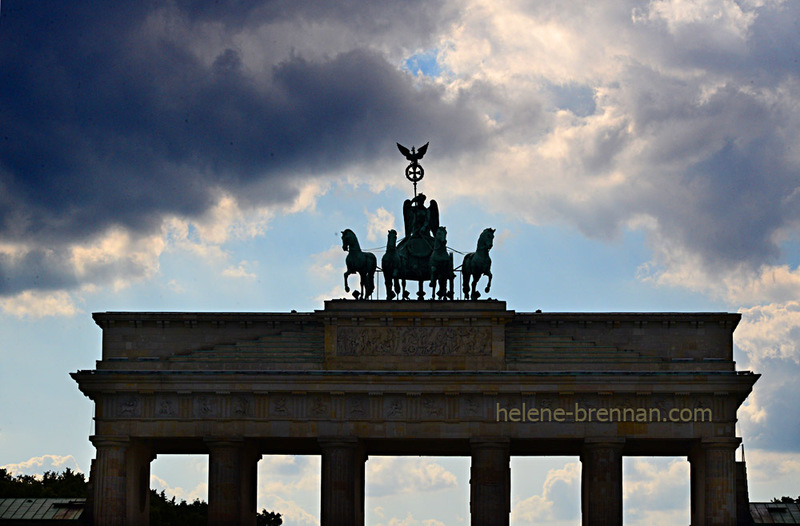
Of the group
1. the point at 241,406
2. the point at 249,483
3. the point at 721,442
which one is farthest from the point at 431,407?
the point at 721,442

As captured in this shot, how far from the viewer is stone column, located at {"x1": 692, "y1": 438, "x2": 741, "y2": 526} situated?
98.0 meters

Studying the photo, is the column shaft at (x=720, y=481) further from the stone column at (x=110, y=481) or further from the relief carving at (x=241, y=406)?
the stone column at (x=110, y=481)

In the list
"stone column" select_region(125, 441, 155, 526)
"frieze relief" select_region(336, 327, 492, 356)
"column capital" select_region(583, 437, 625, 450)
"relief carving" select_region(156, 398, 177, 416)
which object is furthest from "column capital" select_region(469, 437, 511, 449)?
"stone column" select_region(125, 441, 155, 526)

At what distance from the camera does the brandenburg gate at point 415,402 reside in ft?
A: 324

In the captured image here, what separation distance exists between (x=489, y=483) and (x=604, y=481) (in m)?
6.20

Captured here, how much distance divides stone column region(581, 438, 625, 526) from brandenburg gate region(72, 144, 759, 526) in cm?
8

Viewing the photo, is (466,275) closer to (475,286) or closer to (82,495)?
(475,286)

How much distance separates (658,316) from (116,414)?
3081 cm

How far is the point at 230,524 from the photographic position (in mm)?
98500

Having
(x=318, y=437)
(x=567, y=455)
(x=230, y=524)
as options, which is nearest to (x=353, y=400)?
(x=318, y=437)

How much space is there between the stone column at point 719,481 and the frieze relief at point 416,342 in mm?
13207

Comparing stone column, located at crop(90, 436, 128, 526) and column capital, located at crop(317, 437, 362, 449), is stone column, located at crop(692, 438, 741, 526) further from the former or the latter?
stone column, located at crop(90, 436, 128, 526)

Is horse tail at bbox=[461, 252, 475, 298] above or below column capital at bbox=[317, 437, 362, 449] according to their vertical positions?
above

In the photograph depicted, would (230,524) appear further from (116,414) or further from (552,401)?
(552,401)
